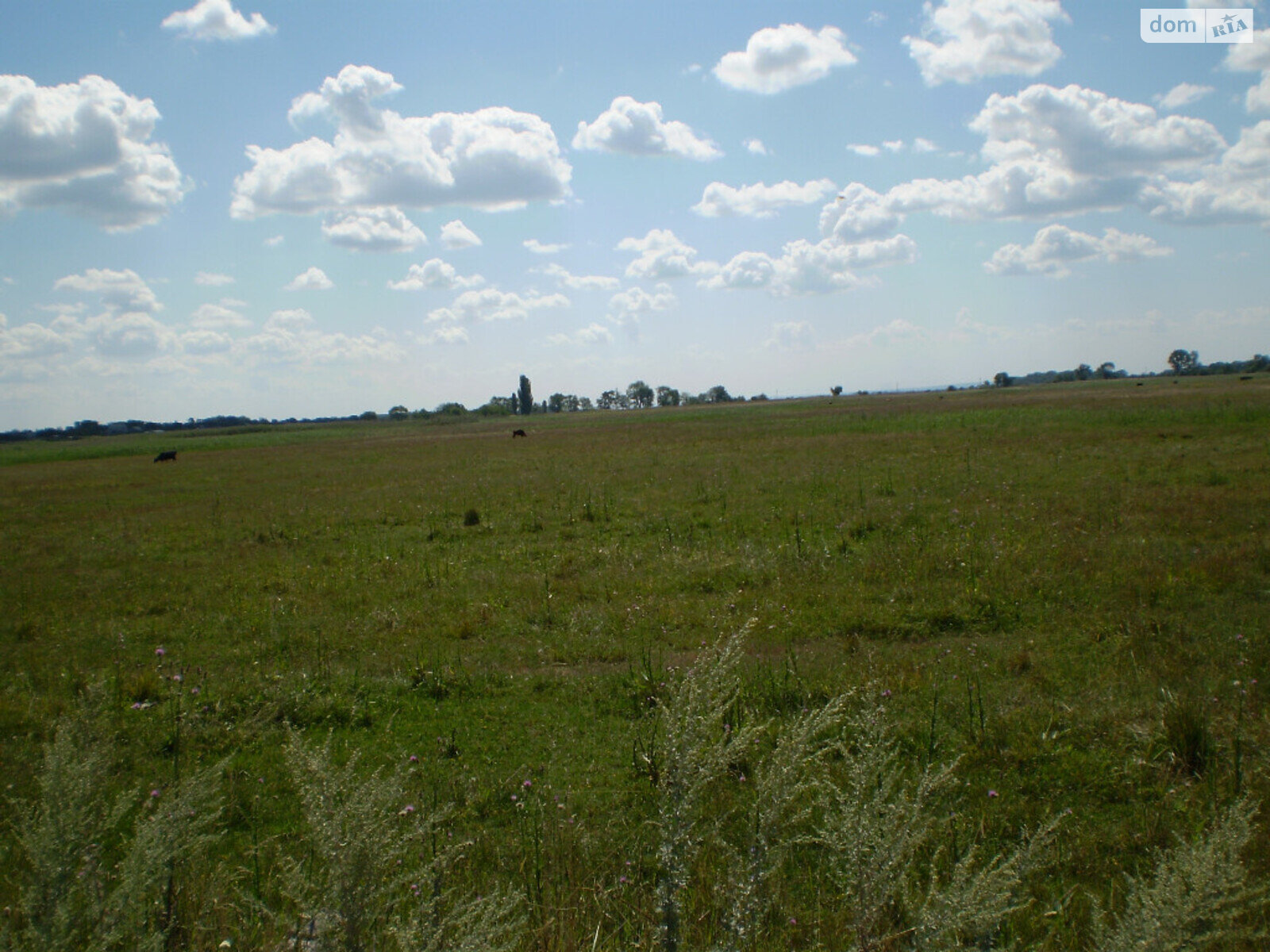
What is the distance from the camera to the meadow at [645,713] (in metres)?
2.52

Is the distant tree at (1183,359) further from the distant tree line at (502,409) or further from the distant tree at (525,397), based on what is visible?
the distant tree at (525,397)

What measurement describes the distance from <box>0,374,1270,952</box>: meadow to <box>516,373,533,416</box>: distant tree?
478 feet

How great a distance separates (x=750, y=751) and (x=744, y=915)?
3.00 m

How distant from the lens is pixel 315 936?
2.13 m

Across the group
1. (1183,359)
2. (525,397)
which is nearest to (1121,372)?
Result: (1183,359)

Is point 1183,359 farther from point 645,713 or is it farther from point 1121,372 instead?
point 645,713

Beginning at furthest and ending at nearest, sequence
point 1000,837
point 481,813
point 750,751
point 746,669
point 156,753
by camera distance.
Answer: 1. point 746,669
2. point 156,753
3. point 750,751
4. point 481,813
5. point 1000,837

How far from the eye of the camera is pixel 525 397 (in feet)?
534

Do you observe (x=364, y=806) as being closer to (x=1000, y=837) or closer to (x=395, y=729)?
(x=1000, y=837)

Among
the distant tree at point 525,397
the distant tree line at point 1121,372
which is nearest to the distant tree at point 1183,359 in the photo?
the distant tree line at point 1121,372

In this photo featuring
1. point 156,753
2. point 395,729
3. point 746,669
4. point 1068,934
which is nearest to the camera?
point 1068,934

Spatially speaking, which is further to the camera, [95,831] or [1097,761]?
[1097,761]

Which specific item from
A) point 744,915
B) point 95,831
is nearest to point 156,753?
point 95,831

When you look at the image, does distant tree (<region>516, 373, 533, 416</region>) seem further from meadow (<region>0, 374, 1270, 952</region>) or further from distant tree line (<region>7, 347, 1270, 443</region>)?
meadow (<region>0, 374, 1270, 952</region>)
